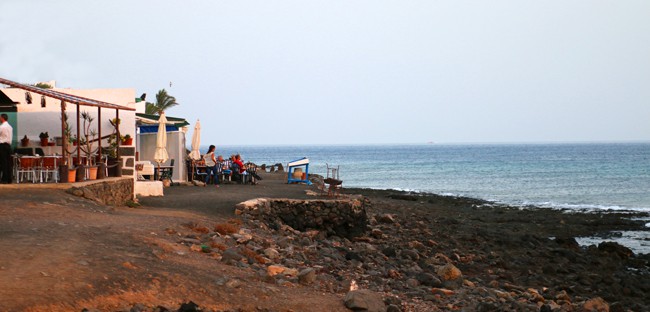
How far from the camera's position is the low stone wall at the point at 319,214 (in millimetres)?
19578

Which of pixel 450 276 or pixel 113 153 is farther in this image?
pixel 113 153

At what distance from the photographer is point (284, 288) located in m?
10.5

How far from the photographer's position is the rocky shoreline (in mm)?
11672

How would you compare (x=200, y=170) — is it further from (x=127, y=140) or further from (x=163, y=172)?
(x=127, y=140)

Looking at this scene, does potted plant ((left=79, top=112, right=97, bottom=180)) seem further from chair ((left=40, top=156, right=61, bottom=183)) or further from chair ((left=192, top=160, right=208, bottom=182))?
chair ((left=192, top=160, right=208, bottom=182))

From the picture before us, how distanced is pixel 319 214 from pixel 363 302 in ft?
32.5

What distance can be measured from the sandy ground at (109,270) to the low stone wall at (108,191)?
2163 mm

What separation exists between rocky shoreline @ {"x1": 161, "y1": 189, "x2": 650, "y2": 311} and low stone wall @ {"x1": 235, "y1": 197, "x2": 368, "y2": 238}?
32 cm

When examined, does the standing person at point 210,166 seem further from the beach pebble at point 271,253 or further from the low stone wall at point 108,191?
the beach pebble at point 271,253

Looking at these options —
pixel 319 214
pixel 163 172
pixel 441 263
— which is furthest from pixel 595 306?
pixel 163 172

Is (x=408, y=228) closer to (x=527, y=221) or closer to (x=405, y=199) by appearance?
(x=527, y=221)

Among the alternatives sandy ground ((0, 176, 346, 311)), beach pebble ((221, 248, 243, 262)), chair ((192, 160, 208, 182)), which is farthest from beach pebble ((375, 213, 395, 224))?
beach pebble ((221, 248, 243, 262))

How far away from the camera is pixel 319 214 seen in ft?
65.2

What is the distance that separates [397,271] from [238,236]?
296 centimetres
